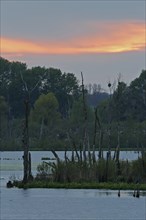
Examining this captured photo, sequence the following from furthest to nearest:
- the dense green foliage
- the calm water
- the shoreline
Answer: the dense green foliage → the shoreline → the calm water

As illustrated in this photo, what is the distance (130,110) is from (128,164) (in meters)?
81.9

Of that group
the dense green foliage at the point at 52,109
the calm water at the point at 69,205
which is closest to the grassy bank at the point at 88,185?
the calm water at the point at 69,205

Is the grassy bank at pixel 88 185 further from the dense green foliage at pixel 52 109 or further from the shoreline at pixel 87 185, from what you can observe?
the dense green foliage at pixel 52 109

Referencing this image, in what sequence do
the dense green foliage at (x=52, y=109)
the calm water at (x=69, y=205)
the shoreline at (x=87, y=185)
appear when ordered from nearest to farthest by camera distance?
1. the calm water at (x=69, y=205)
2. the shoreline at (x=87, y=185)
3. the dense green foliage at (x=52, y=109)

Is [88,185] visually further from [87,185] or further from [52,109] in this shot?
[52,109]

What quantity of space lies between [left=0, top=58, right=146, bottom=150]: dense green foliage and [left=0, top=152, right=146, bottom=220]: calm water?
57219 millimetres

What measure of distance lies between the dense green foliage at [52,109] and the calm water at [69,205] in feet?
188

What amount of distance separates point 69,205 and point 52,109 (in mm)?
97069

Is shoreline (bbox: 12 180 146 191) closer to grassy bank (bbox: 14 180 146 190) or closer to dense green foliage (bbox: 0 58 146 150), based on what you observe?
grassy bank (bbox: 14 180 146 190)

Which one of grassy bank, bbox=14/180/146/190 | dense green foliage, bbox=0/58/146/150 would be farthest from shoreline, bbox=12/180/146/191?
dense green foliage, bbox=0/58/146/150

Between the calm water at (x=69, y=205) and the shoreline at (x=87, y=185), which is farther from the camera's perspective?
the shoreline at (x=87, y=185)

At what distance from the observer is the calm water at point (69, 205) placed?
125 ft

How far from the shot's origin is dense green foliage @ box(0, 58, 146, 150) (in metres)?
118

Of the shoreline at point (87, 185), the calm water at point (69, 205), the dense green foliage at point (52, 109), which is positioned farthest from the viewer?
the dense green foliage at point (52, 109)
